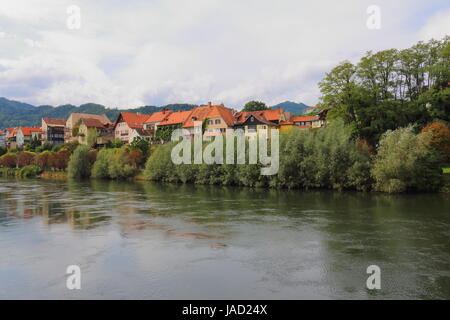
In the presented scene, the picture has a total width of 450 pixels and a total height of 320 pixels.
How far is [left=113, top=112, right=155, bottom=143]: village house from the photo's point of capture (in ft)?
292

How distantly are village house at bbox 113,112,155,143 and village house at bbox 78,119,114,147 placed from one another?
10.4 ft

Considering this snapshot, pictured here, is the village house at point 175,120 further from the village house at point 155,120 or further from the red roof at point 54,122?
the red roof at point 54,122

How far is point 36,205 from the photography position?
30656mm

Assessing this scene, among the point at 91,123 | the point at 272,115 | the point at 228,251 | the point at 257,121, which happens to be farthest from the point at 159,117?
the point at 228,251

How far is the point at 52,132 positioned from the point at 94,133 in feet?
98.3

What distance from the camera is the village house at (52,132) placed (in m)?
117

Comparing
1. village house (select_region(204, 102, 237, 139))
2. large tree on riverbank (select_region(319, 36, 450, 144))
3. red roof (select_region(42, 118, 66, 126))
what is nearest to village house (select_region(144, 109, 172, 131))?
village house (select_region(204, 102, 237, 139))

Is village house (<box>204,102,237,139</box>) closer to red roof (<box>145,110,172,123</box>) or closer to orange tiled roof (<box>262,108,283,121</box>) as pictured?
orange tiled roof (<box>262,108,283,121</box>)

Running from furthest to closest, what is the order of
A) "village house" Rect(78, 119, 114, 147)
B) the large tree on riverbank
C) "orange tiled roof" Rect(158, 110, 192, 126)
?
1. "village house" Rect(78, 119, 114, 147)
2. "orange tiled roof" Rect(158, 110, 192, 126)
3. the large tree on riverbank

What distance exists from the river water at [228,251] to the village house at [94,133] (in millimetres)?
69138

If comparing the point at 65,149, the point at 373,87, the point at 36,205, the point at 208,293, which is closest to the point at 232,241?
the point at 208,293

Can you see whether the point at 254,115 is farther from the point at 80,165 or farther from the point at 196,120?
the point at 80,165

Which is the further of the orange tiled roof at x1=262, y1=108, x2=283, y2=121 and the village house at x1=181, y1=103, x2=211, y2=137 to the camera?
the village house at x1=181, y1=103, x2=211, y2=137

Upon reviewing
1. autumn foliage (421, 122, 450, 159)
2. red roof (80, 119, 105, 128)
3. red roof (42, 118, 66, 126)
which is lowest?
autumn foliage (421, 122, 450, 159)
